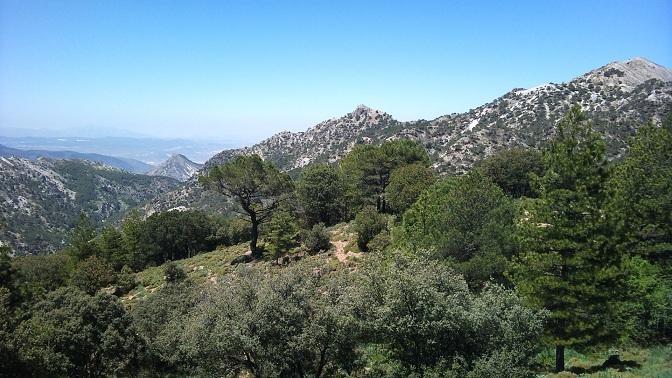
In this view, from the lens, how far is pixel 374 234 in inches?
1609

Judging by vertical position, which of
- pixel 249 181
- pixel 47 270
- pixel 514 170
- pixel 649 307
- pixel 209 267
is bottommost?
pixel 47 270

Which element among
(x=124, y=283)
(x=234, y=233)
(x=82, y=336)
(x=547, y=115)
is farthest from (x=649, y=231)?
(x=547, y=115)

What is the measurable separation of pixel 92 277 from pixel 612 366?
50.9 meters

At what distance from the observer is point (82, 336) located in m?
20.3

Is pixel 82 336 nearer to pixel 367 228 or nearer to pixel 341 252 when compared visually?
pixel 341 252

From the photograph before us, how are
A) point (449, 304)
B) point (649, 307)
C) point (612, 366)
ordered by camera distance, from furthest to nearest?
point (649, 307) < point (612, 366) < point (449, 304)

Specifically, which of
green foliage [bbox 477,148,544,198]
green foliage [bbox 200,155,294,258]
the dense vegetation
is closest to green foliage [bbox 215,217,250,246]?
green foliage [bbox 200,155,294,258]

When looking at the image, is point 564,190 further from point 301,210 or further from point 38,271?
point 38,271

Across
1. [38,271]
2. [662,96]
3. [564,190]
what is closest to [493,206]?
[564,190]

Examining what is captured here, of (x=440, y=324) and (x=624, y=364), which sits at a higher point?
(x=440, y=324)

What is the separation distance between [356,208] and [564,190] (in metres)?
39.0

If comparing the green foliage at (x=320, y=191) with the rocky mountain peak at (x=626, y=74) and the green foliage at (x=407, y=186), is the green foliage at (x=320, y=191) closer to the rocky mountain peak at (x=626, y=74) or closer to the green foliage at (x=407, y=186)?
the green foliage at (x=407, y=186)

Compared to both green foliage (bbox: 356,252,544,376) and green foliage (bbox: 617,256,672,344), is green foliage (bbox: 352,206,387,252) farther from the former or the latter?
green foliage (bbox: 356,252,544,376)

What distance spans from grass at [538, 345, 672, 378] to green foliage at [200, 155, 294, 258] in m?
31.9
